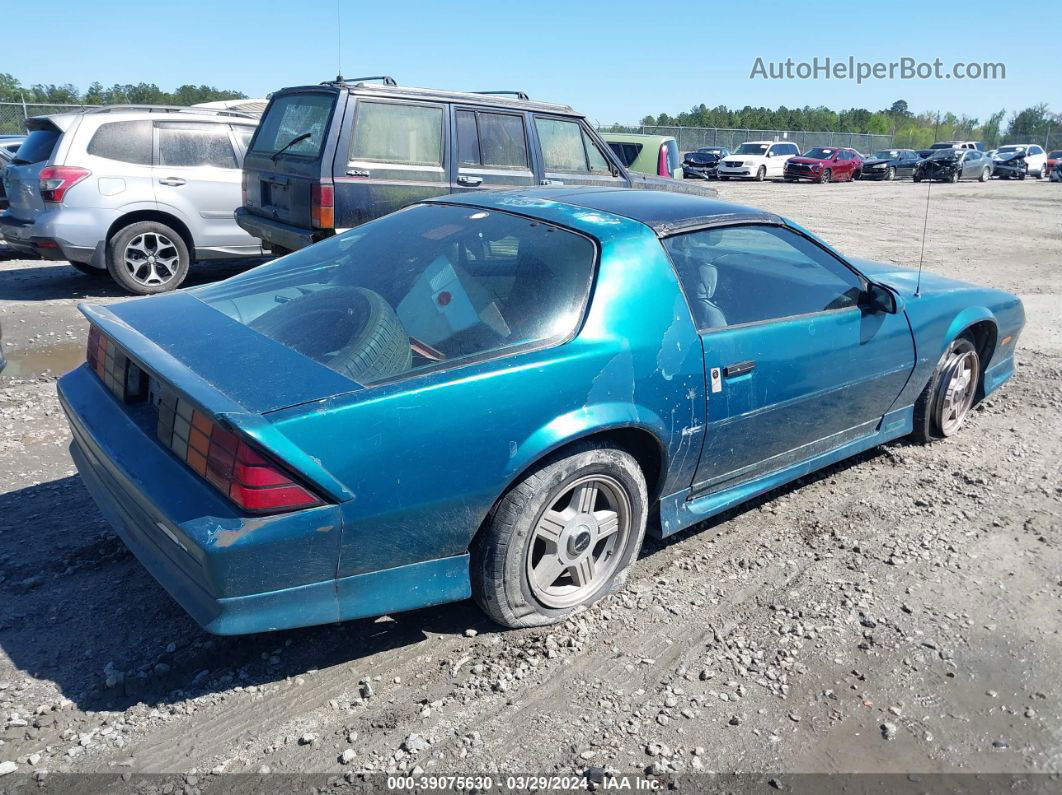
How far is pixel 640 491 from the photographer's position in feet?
10.3

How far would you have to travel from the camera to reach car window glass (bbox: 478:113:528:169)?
7.63 m

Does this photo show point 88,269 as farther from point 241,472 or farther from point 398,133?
point 241,472

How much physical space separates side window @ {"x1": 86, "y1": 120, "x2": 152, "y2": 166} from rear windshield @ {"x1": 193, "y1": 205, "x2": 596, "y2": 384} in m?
5.56

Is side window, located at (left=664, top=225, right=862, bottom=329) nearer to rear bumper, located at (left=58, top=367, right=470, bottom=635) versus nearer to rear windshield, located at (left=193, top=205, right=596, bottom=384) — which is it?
rear windshield, located at (left=193, top=205, right=596, bottom=384)

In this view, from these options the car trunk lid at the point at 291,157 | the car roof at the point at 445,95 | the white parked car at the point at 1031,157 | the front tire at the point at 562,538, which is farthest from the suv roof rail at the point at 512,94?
the white parked car at the point at 1031,157

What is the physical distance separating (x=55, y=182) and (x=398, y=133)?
335 centimetres

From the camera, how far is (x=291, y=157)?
7141 millimetres

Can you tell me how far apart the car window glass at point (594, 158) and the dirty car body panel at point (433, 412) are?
4.72m

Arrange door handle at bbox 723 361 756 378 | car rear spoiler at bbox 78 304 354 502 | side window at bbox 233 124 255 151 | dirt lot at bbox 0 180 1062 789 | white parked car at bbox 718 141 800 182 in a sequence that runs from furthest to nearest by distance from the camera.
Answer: white parked car at bbox 718 141 800 182, side window at bbox 233 124 255 151, door handle at bbox 723 361 756 378, dirt lot at bbox 0 180 1062 789, car rear spoiler at bbox 78 304 354 502

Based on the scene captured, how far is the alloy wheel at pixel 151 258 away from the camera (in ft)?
26.8

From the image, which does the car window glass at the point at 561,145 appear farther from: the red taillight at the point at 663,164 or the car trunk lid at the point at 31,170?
the red taillight at the point at 663,164

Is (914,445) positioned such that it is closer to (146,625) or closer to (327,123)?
(146,625)

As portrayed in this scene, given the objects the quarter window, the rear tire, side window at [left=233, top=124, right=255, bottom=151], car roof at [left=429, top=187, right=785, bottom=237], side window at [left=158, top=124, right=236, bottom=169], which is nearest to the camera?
car roof at [left=429, top=187, right=785, bottom=237]

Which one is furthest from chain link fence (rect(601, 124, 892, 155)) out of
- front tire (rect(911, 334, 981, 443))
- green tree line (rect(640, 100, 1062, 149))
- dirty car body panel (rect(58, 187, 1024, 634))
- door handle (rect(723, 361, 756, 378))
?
door handle (rect(723, 361, 756, 378))
